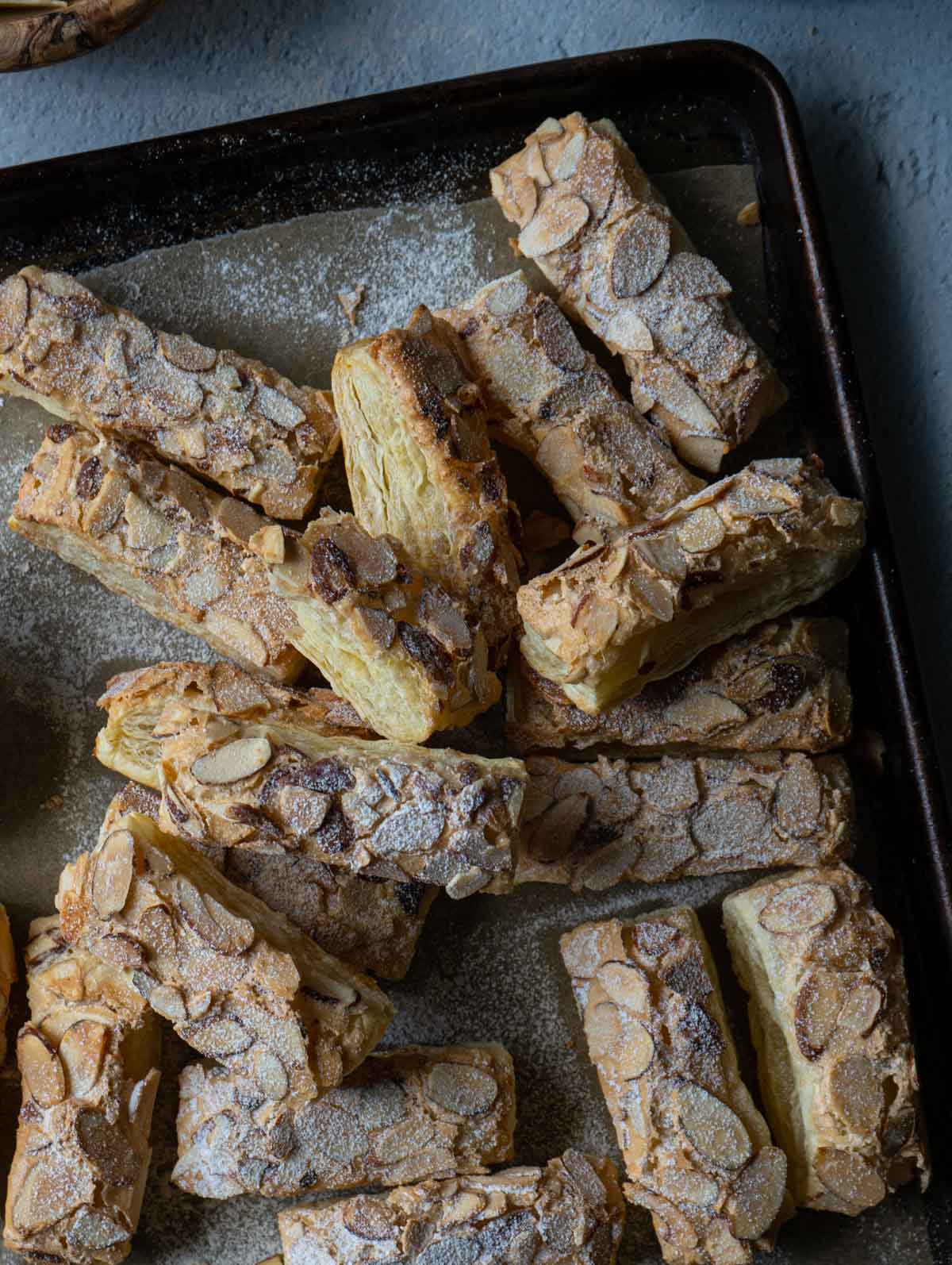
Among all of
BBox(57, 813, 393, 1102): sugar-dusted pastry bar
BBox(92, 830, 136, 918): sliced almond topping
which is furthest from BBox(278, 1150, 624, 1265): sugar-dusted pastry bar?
BBox(92, 830, 136, 918): sliced almond topping

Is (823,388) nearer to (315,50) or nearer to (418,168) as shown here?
(418,168)

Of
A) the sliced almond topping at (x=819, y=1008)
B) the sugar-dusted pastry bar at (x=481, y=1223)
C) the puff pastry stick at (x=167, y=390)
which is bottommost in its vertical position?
the sugar-dusted pastry bar at (x=481, y=1223)

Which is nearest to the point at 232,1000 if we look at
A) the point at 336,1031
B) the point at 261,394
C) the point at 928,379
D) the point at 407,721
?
the point at 336,1031

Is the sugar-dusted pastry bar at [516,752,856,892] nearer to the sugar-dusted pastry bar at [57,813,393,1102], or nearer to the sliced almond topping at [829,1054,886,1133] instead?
the sliced almond topping at [829,1054,886,1133]

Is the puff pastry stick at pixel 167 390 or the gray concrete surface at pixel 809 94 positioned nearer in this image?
the puff pastry stick at pixel 167 390

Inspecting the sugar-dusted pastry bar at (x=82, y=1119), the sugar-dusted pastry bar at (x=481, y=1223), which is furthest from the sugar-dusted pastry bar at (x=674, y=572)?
the sugar-dusted pastry bar at (x=82, y=1119)

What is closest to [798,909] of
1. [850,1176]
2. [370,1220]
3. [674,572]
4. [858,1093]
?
[858,1093]

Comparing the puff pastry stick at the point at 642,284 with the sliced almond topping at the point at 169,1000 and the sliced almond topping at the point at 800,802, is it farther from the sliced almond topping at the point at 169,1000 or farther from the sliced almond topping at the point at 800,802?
the sliced almond topping at the point at 169,1000
